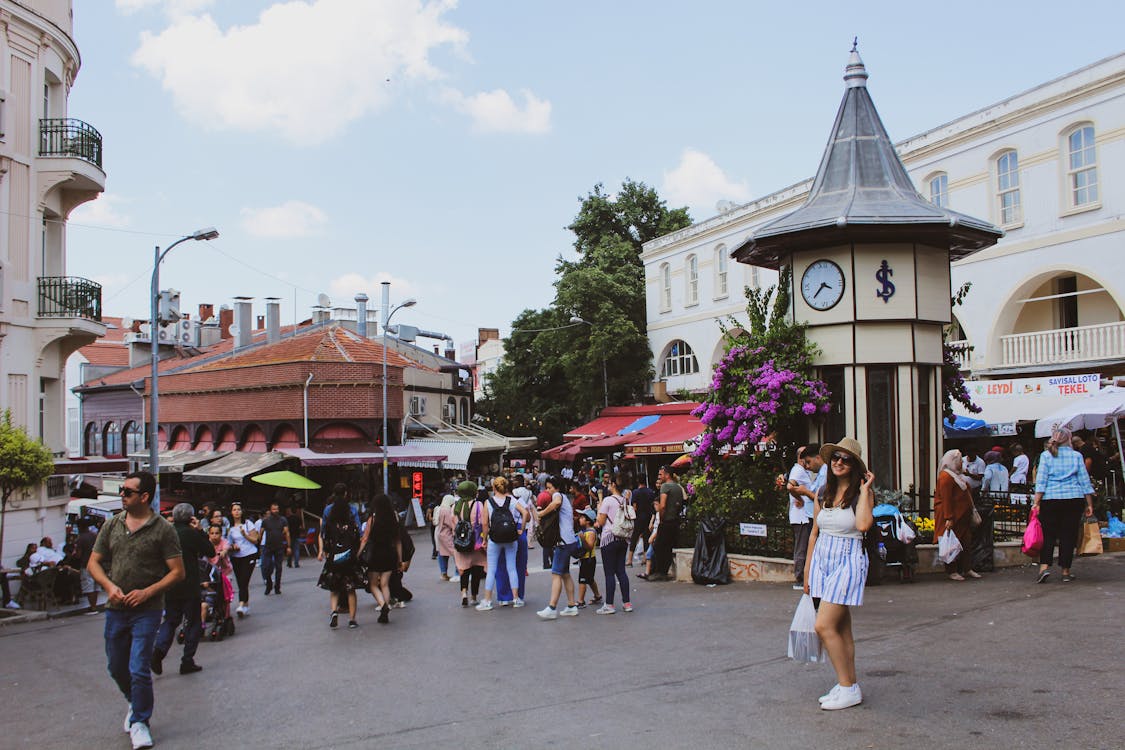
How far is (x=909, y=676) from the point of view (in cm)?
677

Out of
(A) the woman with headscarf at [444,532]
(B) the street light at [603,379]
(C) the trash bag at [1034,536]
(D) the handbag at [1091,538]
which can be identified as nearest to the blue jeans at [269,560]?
(A) the woman with headscarf at [444,532]

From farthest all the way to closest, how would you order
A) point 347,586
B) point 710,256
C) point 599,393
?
point 599,393
point 710,256
point 347,586

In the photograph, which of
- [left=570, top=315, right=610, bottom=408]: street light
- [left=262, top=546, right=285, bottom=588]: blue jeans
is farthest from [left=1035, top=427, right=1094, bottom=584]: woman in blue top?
[left=570, top=315, right=610, bottom=408]: street light

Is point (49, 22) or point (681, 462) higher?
point (49, 22)

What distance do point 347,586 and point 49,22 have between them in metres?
15.1

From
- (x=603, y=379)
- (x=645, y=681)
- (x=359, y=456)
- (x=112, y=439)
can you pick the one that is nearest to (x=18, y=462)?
A: (x=645, y=681)

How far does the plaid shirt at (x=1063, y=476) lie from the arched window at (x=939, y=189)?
17222 millimetres

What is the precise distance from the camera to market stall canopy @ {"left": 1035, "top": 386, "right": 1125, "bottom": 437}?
15.0m

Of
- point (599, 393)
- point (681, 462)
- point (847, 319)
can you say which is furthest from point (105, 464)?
point (599, 393)

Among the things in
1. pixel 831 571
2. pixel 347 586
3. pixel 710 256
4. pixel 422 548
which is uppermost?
pixel 710 256

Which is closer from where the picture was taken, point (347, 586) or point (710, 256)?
point (347, 586)

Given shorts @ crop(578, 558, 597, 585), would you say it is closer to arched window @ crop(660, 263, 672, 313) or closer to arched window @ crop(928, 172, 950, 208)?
arched window @ crop(928, 172, 950, 208)

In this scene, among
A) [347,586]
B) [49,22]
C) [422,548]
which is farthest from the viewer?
[422,548]

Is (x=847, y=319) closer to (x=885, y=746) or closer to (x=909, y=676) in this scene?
(x=909, y=676)
